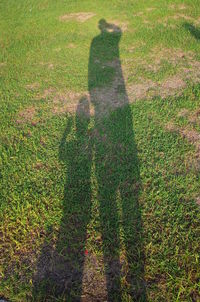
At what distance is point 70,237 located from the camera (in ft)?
8.80

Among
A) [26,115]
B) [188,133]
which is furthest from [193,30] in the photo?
[26,115]

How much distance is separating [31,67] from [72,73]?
1373mm

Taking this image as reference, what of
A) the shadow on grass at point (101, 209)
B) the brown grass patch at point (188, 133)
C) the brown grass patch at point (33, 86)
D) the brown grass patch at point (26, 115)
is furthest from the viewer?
the brown grass patch at point (33, 86)

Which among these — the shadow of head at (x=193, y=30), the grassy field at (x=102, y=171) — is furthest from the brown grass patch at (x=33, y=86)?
the shadow of head at (x=193, y=30)

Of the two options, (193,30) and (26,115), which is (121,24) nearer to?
(193,30)

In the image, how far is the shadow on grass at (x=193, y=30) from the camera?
6.48 metres

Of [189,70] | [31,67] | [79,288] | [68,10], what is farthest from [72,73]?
[68,10]

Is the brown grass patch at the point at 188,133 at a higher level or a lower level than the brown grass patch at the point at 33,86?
lower

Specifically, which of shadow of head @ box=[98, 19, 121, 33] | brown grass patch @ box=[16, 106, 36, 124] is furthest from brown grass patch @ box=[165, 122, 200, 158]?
shadow of head @ box=[98, 19, 121, 33]

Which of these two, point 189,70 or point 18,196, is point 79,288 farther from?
point 189,70

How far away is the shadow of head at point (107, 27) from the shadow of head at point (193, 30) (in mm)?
2229

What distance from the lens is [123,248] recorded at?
8.36 feet

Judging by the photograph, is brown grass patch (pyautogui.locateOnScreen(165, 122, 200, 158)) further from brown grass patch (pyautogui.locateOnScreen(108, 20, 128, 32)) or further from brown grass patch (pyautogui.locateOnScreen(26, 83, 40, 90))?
brown grass patch (pyautogui.locateOnScreen(108, 20, 128, 32))

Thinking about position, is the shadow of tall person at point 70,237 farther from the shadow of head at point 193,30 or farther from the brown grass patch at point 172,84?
the shadow of head at point 193,30
